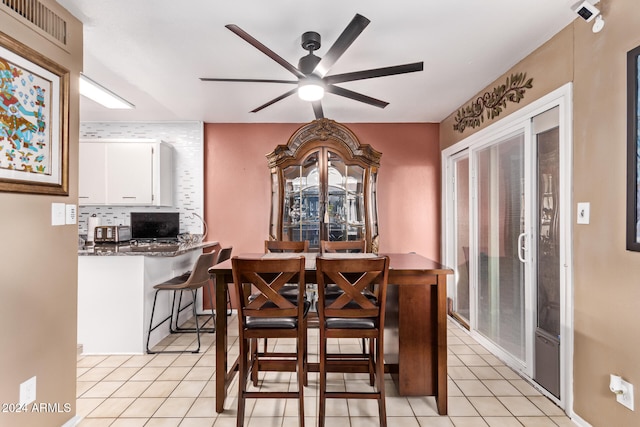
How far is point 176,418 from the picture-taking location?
205 centimetres

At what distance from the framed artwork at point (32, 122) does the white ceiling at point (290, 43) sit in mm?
477

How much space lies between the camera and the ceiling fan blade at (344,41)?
1581 millimetres

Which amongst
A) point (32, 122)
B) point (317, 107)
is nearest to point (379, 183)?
point (317, 107)

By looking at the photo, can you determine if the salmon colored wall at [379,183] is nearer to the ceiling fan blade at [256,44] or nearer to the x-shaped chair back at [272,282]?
the ceiling fan blade at [256,44]

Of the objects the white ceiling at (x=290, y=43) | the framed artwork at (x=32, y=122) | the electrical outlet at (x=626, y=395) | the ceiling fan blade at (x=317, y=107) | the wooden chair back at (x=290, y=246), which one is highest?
the white ceiling at (x=290, y=43)

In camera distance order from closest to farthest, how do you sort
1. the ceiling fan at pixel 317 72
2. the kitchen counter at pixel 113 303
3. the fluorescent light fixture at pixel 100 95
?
the ceiling fan at pixel 317 72 < the fluorescent light fixture at pixel 100 95 < the kitchen counter at pixel 113 303

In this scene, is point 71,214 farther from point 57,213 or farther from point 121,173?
point 121,173

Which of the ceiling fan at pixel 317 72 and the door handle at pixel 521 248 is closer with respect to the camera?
the ceiling fan at pixel 317 72

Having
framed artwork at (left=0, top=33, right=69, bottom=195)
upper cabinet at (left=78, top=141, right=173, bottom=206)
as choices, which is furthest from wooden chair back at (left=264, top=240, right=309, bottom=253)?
upper cabinet at (left=78, top=141, right=173, bottom=206)

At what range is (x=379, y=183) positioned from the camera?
4301 millimetres

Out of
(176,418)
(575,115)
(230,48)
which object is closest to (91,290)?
(176,418)

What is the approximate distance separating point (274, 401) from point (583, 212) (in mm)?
2291

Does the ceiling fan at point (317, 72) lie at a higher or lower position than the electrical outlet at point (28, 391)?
higher

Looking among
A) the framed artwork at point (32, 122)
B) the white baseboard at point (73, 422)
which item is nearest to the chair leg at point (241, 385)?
the white baseboard at point (73, 422)
